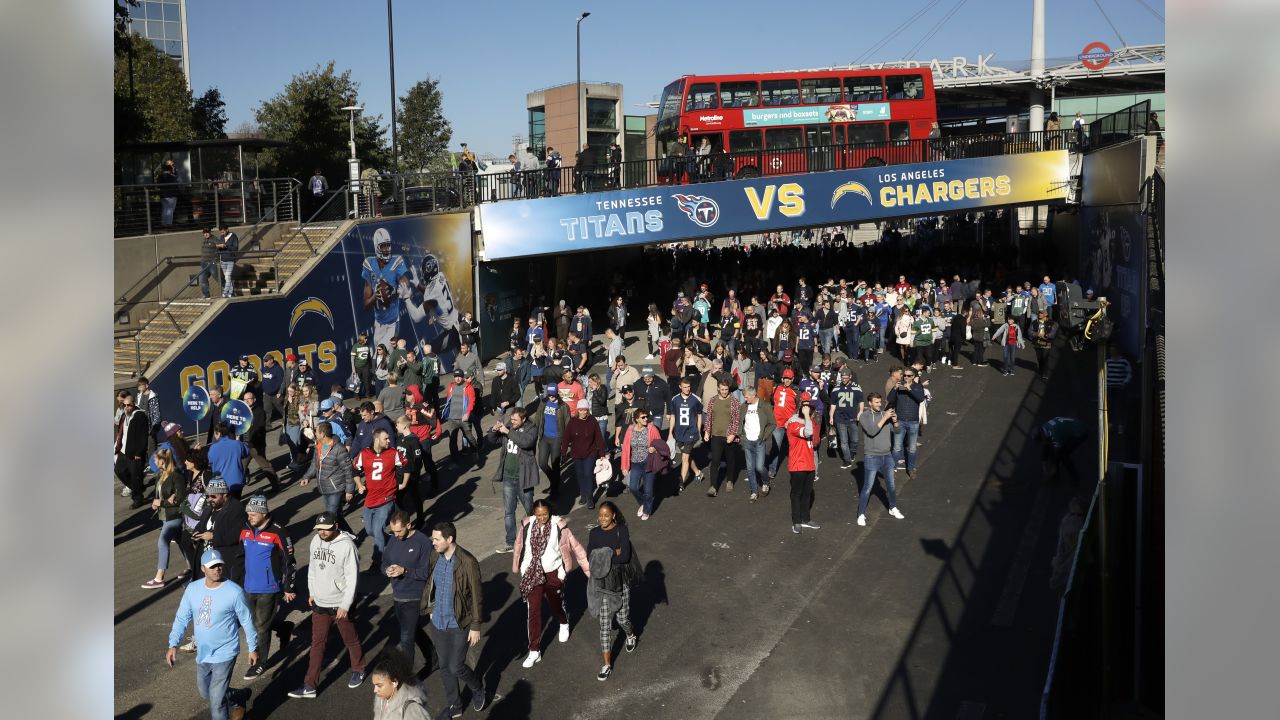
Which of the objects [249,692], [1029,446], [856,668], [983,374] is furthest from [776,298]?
[249,692]

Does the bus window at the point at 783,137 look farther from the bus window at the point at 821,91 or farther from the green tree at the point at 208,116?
the green tree at the point at 208,116

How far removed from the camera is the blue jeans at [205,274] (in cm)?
2044

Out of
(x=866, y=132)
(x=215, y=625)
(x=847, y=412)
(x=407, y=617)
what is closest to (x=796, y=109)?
(x=866, y=132)

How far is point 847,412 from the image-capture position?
50.2 feet

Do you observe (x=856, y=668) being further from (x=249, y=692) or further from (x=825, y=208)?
(x=825, y=208)

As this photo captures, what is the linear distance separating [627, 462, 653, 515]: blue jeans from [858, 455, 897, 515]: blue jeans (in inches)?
102

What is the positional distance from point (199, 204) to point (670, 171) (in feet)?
37.0

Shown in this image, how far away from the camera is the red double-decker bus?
3334cm

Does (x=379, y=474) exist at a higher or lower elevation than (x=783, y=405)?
lower

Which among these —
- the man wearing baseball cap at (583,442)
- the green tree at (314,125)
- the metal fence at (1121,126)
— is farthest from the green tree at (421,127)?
the man wearing baseball cap at (583,442)

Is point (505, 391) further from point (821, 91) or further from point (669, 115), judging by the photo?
point (821, 91)

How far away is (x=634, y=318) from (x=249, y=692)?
83.2ft

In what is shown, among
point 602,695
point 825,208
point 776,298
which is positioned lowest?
point 602,695
